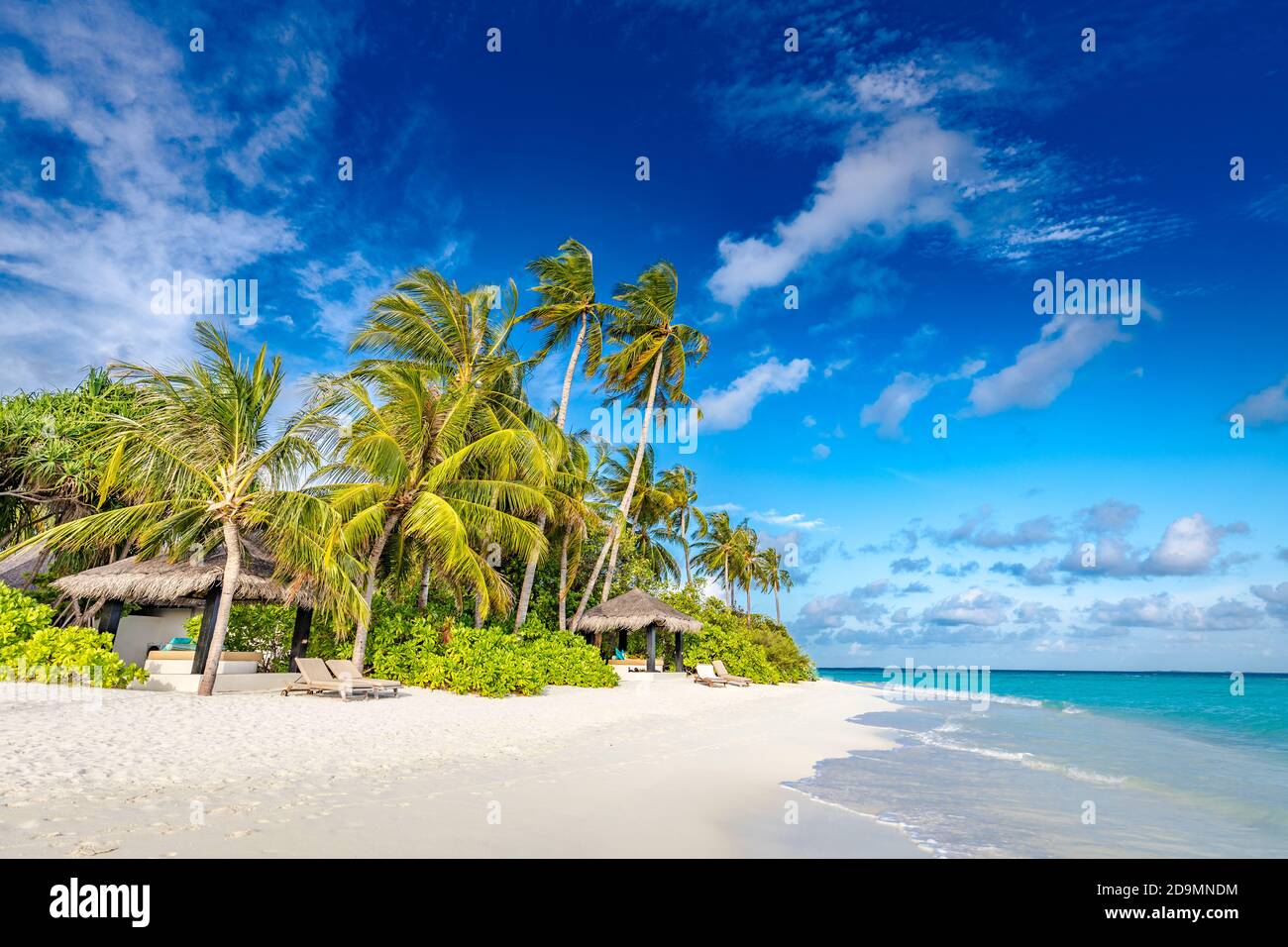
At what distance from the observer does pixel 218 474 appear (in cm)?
1159

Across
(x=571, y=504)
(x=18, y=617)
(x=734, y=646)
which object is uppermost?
(x=571, y=504)

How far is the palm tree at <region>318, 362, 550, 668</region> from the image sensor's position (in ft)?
41.7

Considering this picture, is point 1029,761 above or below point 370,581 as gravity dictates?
below

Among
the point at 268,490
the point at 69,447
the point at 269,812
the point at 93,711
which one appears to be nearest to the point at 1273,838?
the point at 269,812

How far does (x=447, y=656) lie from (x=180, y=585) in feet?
16.3

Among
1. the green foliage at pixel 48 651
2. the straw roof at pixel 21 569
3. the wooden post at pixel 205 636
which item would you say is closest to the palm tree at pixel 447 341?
the wooden post at pixel 205 636

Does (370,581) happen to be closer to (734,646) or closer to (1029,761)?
(1029,761)

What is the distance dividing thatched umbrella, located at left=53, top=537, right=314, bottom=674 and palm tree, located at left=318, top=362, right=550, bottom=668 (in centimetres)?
174

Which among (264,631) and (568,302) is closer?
(264,631)

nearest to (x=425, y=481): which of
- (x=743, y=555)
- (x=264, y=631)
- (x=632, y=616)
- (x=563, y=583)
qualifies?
(x=264, y=631)

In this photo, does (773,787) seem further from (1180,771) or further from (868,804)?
(1180,771)

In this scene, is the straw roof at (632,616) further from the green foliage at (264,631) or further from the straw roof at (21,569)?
the straw roof at (21,569)
